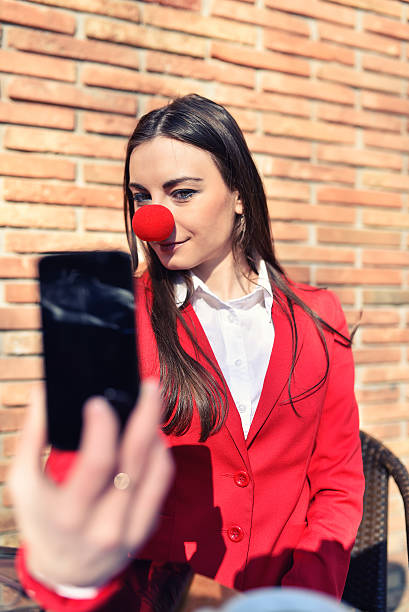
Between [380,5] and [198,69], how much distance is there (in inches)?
39.3

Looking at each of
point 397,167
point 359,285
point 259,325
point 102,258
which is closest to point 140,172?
point 259,325

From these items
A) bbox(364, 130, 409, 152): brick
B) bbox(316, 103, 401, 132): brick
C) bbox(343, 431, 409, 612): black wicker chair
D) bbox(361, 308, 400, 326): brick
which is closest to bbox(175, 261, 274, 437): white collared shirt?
bbox(343, 431, 409, 612): black wicker chair

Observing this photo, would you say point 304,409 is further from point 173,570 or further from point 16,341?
point 16,341

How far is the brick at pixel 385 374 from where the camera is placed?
8.84 ft

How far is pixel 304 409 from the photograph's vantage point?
5.30ft

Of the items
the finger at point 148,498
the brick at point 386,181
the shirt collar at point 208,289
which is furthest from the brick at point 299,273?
the finger at point 148,498

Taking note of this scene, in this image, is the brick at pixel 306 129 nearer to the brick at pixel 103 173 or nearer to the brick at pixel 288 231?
the brick at pixel 288 231

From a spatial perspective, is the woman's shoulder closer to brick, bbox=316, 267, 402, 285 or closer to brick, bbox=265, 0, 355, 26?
brick, bbox=316, 267, 402, 285

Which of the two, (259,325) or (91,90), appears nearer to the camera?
(259,325)

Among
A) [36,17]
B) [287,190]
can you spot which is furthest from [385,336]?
A: [36,17]

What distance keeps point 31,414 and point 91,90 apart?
1.85 m

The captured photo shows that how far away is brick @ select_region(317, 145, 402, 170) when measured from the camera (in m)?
2.61

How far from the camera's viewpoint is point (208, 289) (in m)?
1.71

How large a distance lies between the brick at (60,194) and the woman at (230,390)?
0.53 metres
